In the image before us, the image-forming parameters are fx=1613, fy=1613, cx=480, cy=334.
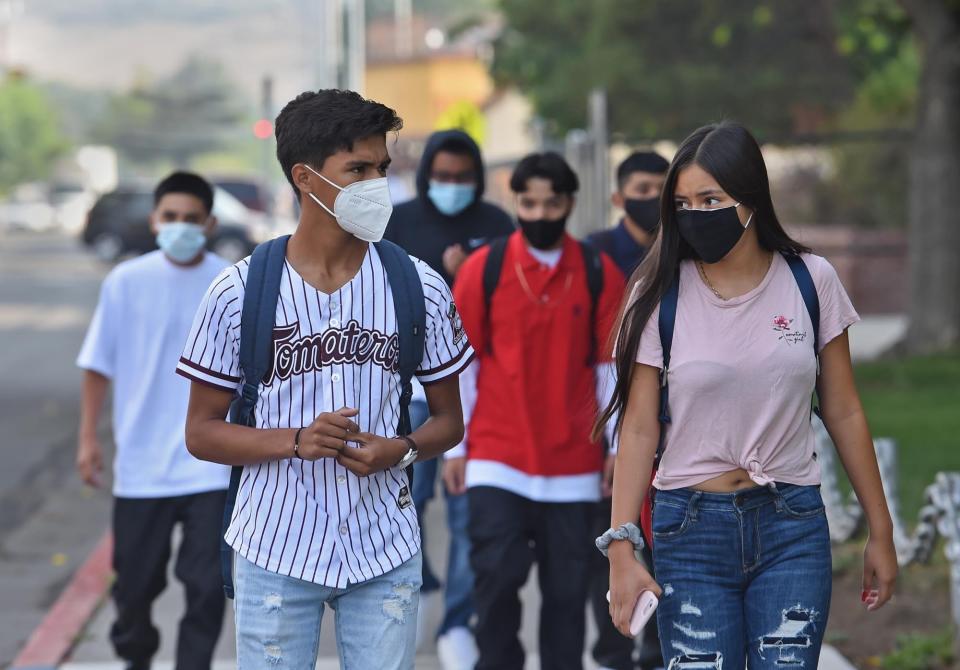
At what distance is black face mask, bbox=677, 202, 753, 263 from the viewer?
3.72 metres

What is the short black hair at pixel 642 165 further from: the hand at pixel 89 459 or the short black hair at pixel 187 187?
the hand at pixel 89 459

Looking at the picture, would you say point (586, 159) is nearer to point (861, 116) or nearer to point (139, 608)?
point (139, 608)

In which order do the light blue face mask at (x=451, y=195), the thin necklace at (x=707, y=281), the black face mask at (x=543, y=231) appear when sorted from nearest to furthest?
1. the thin necklace at (x=707, y=281)
2. the black face mask at (x=543, y=231)
3. the light blue face mask at (x=451, y=195)

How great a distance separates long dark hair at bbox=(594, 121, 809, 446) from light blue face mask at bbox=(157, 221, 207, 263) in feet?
7.89

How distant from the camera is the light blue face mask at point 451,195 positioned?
21.1 feet

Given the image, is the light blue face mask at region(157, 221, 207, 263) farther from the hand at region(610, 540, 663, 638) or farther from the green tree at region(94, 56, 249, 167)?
A: the green tree at region(94, 56, 249, 167)

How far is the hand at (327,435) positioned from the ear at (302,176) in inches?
21.3

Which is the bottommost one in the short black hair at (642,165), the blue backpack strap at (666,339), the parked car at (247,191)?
the blue backpack strap at (666,339)

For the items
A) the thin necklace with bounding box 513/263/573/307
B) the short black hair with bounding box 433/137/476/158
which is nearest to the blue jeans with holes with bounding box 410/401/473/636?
the short black hair with bounding box 433/137/476/158

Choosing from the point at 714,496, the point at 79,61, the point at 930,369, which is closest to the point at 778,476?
the point at 714,496

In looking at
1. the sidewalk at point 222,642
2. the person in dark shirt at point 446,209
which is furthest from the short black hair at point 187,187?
the sidewalk at point 222,642

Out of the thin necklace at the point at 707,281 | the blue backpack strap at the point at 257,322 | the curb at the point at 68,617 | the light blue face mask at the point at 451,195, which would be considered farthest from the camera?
the curb at the point at 68,617

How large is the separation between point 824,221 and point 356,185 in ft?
72.8

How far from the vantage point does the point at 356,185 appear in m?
3.62
